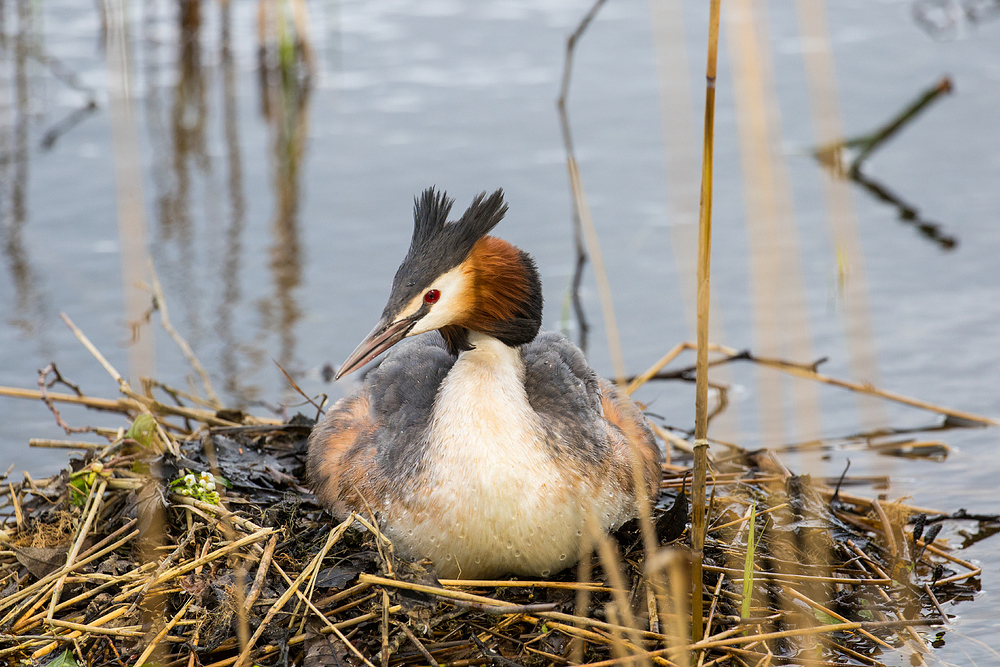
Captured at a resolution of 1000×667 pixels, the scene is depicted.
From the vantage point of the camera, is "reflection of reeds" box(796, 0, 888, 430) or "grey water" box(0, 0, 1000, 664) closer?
"reflection of reeds" box(796, 0, 888, 430)

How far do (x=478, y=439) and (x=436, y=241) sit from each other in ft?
2.52

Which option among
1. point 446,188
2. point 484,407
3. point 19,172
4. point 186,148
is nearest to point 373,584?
point 484,407

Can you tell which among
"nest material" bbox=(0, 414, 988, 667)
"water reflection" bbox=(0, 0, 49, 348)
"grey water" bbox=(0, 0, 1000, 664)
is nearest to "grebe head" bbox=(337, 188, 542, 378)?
"nest material" bbox=(0, 414, 988, 667)

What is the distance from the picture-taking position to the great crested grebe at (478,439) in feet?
13.0

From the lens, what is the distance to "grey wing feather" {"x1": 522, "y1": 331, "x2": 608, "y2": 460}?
4.26 m

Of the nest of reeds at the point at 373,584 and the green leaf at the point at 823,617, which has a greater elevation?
the nest of reeds at the point at 373,584

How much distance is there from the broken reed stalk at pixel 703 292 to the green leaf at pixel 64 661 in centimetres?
216

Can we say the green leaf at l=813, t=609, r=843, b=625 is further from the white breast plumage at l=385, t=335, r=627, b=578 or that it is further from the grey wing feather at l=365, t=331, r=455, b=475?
the grey wing feather at l=365, t=331, r=455, b=475

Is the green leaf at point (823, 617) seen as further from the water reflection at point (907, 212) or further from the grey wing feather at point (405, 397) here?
the water reflection at point (907, 212)

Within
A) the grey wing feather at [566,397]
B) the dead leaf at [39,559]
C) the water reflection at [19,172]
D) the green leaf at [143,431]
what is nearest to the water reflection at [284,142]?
the water reflection at [19,172]

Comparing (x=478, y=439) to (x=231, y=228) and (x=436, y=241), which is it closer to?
(x=436, y=241)

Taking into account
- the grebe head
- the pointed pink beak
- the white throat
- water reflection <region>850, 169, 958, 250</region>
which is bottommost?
water reflection <region>850, 169, 958, 250</region>

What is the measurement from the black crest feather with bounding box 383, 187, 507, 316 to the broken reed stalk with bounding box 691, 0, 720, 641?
1.23m

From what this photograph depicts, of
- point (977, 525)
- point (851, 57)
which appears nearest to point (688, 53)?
point (851, 57)
